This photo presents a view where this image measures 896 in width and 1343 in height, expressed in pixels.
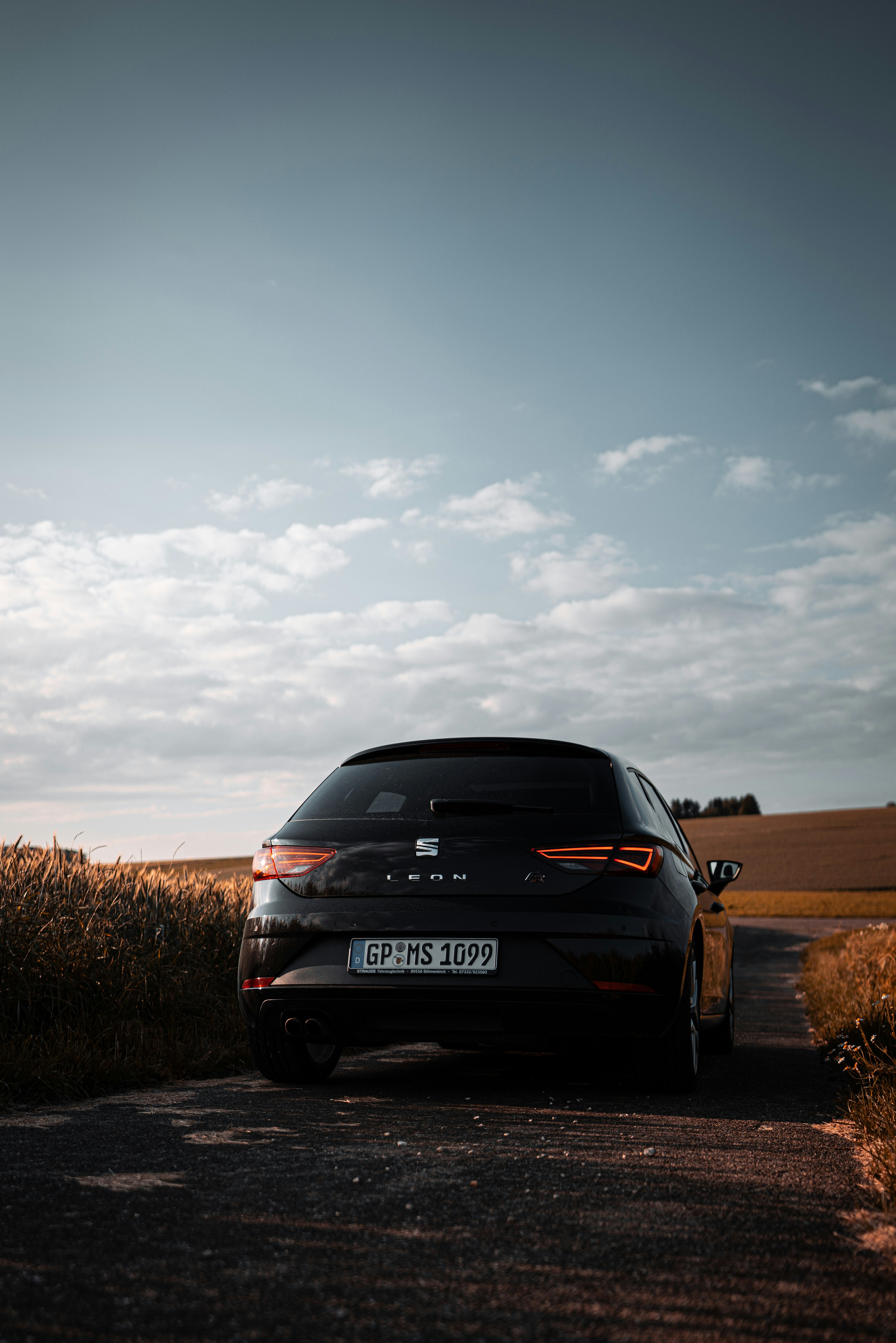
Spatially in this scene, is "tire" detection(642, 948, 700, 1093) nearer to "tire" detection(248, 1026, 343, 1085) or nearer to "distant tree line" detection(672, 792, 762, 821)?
"tire" detection(248, 1026, 343, 1085)

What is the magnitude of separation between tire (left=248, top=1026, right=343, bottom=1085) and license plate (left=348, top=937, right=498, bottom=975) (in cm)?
59

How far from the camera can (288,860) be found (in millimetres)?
4867

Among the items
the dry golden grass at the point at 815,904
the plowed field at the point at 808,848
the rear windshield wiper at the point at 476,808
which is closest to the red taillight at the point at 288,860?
the rear windshield wiper at the point at 476,808

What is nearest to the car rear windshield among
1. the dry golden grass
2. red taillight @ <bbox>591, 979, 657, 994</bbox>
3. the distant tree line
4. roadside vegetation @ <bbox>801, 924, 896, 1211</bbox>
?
red taillight @ <bbox>591, 979, 657, 994</bbox>

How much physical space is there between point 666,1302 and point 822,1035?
5528mm

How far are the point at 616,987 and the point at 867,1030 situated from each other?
114 inches

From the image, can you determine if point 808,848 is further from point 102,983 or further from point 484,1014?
point 484,1014

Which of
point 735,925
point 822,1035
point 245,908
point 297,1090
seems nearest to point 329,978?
point 297,1090

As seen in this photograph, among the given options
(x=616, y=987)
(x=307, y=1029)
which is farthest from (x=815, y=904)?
(x=307, y=1029)

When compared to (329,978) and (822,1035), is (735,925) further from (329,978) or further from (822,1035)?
(329,978)

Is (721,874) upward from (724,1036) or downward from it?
upward

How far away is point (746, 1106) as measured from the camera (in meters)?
4.73

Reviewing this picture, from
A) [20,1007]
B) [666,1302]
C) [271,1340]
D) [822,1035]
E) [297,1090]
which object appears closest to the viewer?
[271,1340]

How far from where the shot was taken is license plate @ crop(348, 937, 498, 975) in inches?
174
